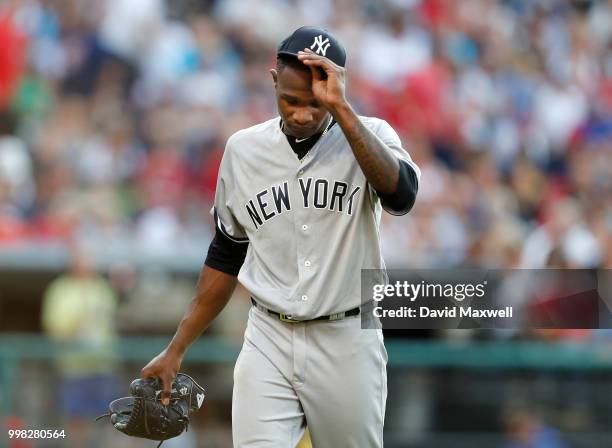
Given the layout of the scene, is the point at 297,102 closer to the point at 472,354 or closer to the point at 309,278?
the point at 309,278

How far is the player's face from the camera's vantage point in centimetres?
388

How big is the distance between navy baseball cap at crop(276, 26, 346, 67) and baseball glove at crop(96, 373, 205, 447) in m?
1.35

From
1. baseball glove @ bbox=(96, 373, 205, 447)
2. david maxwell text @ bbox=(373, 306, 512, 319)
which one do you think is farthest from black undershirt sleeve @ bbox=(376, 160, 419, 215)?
david maxwell text @ bbox=(373, 306, 512, 319)

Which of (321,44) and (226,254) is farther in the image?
(226,254)

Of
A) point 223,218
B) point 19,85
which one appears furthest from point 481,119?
point 223,218

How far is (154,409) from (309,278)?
2.79 ft

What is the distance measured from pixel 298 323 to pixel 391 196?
573 mm

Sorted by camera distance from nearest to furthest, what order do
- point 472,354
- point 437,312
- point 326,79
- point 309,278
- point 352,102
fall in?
point 326,79 → point 309,278 → point 437,312 → point 472,354 → point 352,102

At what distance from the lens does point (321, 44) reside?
390 cm

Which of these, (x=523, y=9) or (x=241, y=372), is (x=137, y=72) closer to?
(x=523, y=9)

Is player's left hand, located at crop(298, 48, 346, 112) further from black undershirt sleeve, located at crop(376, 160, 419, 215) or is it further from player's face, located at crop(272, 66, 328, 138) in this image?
black undershirt sleeve, located at crop(376, 160, 419, 215)

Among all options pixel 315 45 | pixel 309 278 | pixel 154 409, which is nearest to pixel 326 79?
pixel 315 45

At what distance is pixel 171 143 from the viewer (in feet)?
34.2

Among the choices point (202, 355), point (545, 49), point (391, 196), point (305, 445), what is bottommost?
point (305, 445)
